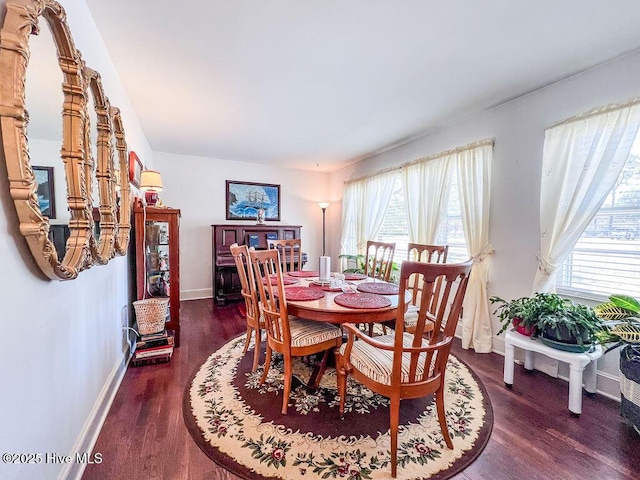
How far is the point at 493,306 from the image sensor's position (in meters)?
2.85

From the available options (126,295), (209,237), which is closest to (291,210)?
(209,237)

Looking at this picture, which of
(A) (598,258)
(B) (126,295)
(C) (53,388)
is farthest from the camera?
(B) (126,295)

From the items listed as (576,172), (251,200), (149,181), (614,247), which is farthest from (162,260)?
(614,247)

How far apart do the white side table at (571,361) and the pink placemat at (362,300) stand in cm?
117

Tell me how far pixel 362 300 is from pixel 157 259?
7.30 ft

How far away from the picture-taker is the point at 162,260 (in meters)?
2.84

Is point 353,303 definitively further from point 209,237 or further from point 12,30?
point 209,237

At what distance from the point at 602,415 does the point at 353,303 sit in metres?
1.84

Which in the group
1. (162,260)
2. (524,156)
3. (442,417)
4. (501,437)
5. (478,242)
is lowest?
(501,437)

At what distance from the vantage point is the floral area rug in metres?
1.38

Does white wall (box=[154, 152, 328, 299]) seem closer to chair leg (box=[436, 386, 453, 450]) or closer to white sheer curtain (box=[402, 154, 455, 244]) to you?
white sheer curtain (box=[402, 154, 455, 244])

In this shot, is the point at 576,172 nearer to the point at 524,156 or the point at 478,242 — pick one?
the point at 524,156

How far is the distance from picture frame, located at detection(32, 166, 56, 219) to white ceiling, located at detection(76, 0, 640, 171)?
1.20 metres

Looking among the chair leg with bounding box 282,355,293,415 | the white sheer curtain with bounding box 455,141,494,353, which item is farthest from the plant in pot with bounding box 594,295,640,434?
the chair leg with bounding box 282,355,293,415
